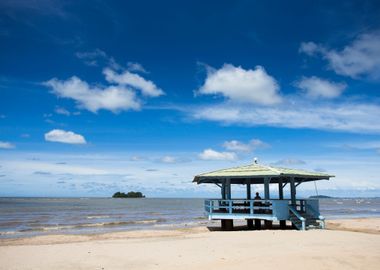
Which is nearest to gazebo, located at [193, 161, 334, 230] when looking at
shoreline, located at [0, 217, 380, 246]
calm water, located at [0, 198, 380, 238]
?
shoreline, located at [0, 217, 380, 246]

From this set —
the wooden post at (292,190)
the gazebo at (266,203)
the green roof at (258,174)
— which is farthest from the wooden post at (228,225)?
the wooden post at (292,190)

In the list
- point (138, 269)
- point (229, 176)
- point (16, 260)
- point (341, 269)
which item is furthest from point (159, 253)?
point (229, 176)

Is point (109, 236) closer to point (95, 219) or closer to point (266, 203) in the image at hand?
point (266, 203)

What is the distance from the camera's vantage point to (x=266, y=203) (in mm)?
20000

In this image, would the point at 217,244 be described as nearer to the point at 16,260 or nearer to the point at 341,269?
the point at 341,269

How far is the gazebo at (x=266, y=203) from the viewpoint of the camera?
1925cm

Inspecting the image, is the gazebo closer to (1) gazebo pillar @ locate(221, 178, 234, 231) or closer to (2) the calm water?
(1) gazebo pillar @ locate(221, 178, 234, 231)

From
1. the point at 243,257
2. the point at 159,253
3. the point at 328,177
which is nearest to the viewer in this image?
the point at 243,257

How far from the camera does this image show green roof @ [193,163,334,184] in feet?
62.1

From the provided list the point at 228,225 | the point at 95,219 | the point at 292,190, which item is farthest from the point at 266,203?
the point at 95,219

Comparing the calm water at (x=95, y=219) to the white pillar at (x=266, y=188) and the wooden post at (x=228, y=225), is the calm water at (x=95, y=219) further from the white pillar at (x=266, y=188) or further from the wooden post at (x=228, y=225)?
the white pillar at (x=266, y=188)

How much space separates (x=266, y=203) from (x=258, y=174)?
80.5 inches

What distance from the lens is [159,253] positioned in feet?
39.8

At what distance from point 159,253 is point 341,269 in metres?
5.57
